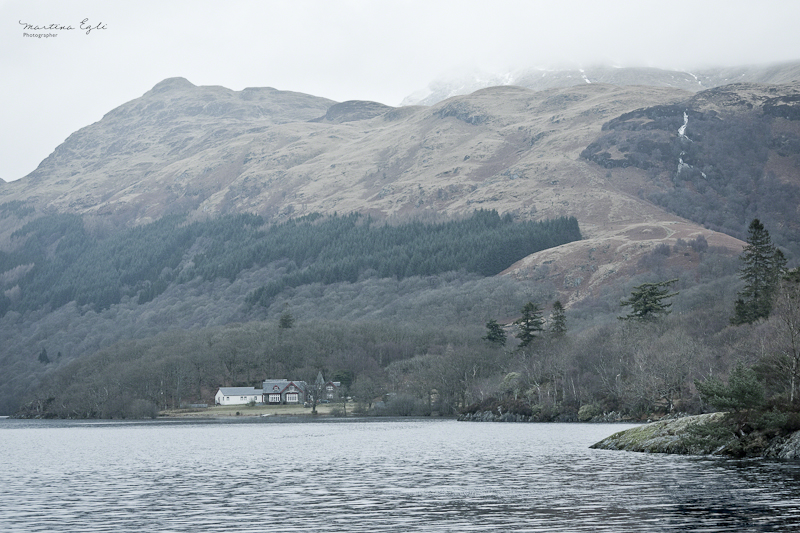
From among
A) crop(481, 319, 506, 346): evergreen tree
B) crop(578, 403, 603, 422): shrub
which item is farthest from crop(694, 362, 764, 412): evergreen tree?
crop(481, 319, 506, 346): evergreen tree

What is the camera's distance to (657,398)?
118 meters

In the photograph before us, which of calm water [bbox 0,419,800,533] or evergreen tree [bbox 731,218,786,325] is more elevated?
evergreen tree [bbox 731,218,786,325]

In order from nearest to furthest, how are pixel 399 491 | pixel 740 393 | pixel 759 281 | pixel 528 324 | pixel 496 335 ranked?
pixel 399 491 → pixel 740 393 → pixel 759 281 → pixel 528 324 → pixel 496 335

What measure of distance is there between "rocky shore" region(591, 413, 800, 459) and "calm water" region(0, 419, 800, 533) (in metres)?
2.58

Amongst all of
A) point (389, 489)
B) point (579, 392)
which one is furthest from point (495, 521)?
point (579, 392)

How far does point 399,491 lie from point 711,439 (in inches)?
1122

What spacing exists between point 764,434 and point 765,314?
2626 inches

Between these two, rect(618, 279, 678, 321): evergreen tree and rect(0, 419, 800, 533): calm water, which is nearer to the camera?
rect(0, 419, 800, 533): calm water

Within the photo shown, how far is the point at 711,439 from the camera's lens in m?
61.3

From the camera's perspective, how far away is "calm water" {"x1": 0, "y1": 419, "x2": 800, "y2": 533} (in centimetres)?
3428

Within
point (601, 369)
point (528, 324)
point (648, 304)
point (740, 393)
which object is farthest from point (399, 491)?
point (528, 324)

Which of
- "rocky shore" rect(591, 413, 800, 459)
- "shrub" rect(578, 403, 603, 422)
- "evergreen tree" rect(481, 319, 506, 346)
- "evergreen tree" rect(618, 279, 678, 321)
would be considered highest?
"evergreen tree" rect(618, 279, 678, 321)

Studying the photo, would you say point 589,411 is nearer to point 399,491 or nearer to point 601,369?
point 601,369

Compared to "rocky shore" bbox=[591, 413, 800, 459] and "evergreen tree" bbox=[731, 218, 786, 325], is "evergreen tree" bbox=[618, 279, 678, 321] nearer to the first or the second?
"evergreen tree" bbox=[731, 218, 786, 325]
